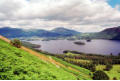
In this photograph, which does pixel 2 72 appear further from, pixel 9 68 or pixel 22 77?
pixel 22 77

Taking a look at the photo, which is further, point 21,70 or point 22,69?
point 22,69

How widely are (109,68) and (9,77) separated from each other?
141152 millimetres

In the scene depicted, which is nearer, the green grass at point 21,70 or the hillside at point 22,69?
the green grass at point 21,70

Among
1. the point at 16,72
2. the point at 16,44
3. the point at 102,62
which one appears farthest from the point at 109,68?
the point at 16,72

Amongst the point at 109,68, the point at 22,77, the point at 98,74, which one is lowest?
the point at 109,68

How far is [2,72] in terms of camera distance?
11906 millimetres

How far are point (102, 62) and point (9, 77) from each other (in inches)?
6468

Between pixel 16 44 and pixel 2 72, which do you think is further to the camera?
pixel 16 44

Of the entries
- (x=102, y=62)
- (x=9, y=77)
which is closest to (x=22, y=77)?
(x=9, y=77)

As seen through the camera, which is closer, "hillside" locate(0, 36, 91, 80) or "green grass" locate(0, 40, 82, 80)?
"green grass" locate(0, 40, 82, 80)

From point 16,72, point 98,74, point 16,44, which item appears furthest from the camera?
point 98,74

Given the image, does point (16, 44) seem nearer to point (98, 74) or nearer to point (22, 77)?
point (22, 77)

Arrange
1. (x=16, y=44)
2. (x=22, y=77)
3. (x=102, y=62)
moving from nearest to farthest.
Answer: (x=22, y=77)
(x=16, y=44)
(x=102, y=62)

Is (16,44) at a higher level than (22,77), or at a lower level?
higher
